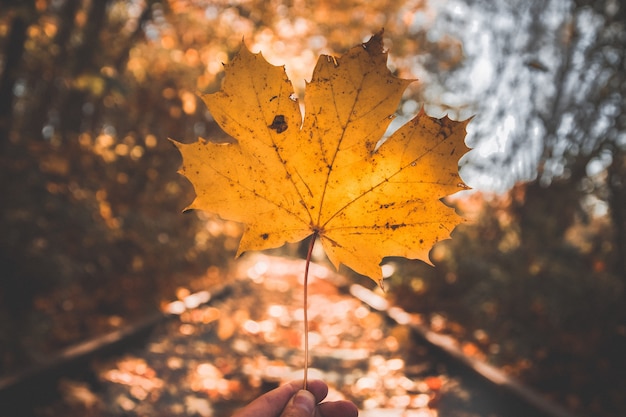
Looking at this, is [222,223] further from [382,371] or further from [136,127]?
[382,371]

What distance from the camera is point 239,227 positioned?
35.2ft

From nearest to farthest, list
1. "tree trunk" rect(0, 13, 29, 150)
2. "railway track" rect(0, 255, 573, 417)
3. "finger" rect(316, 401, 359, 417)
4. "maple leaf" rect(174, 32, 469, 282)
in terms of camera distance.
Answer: "maple leaf" rect(174, 32, 469, 282) < "finger" rect(316, 401, 359, 417) < "railway track" rect(0, 255, 573, 417) < "tree trunk" rect(0, 13, 29, 150)

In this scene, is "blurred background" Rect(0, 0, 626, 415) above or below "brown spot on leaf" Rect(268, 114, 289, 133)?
above

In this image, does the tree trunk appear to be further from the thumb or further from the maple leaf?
the thumb

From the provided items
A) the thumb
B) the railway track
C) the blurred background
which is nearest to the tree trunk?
the blurred background

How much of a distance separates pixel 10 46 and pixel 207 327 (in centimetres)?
387

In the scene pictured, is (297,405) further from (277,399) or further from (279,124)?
(279,124)

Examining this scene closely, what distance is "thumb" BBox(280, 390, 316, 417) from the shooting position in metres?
0.86

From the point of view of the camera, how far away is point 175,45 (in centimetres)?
1030

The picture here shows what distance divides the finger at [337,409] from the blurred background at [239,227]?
66 centimetres

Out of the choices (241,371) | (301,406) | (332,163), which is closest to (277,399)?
(301,406)

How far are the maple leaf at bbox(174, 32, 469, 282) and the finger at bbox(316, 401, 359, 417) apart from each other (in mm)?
306

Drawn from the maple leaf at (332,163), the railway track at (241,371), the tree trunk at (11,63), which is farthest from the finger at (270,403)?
the tree trunk at (11,63)

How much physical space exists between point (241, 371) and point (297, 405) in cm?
369
